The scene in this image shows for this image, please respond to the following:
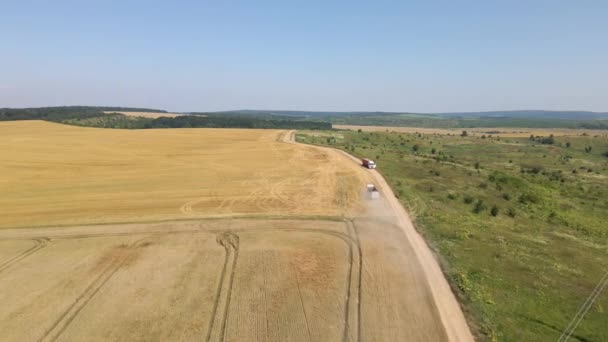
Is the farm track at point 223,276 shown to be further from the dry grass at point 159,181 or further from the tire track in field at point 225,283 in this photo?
the dry grass at point 159,181

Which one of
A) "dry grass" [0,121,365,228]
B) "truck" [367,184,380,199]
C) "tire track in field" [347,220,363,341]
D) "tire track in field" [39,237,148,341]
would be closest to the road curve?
"truck" [367,184,380,199]

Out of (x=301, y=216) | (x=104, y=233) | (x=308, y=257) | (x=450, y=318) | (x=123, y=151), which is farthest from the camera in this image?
(x=123, y=151)

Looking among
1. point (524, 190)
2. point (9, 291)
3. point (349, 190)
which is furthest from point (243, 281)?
point (524, 190)

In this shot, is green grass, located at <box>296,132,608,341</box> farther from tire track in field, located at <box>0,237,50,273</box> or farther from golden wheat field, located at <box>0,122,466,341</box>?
tire track in field, located at <box>0,237,50,273</box>

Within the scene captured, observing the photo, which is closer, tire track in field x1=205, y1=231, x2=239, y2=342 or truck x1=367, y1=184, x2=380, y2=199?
tire track in field x1=205, y1=231, x2=239, y2=342

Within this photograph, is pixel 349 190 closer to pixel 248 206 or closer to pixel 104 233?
pixel 248 206
